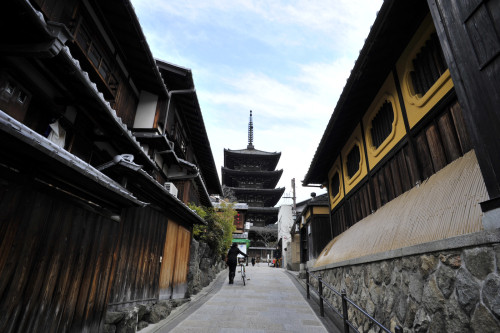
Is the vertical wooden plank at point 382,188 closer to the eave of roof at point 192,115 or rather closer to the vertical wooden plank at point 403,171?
the vertical wooden plank at point 403,171

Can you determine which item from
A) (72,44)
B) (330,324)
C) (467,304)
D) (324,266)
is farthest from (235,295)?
(72,44)

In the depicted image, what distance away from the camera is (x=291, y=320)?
7.70 meters

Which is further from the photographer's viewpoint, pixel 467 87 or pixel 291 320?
pixel 291 320

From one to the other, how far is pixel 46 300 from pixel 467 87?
673 cm

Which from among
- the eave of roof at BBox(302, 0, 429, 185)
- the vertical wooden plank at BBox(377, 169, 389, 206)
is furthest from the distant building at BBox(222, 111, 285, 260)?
the vertical wooden plank at BBox(377, 169, 389, 206)

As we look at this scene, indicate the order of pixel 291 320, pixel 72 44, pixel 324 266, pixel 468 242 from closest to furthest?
pixel 468 242, pixel 72 44, pixel 291 320, pixel 324 266

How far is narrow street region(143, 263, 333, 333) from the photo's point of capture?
685 centimetres

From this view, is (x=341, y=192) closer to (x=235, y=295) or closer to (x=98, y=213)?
(x=235, y=295)

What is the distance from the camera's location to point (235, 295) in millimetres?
11359

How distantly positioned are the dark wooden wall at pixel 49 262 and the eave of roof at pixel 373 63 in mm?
6791

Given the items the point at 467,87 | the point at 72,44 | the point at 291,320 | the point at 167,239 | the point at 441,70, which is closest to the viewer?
the point at 467,87

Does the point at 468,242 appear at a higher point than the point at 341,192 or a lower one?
lower

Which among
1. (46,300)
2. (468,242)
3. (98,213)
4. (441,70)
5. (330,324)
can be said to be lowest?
(330,324)

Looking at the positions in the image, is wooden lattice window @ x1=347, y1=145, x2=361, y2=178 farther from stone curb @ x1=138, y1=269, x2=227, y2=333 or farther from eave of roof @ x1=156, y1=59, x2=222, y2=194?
stone curb @ x1=138, y1=269, x2=227, y2=333
